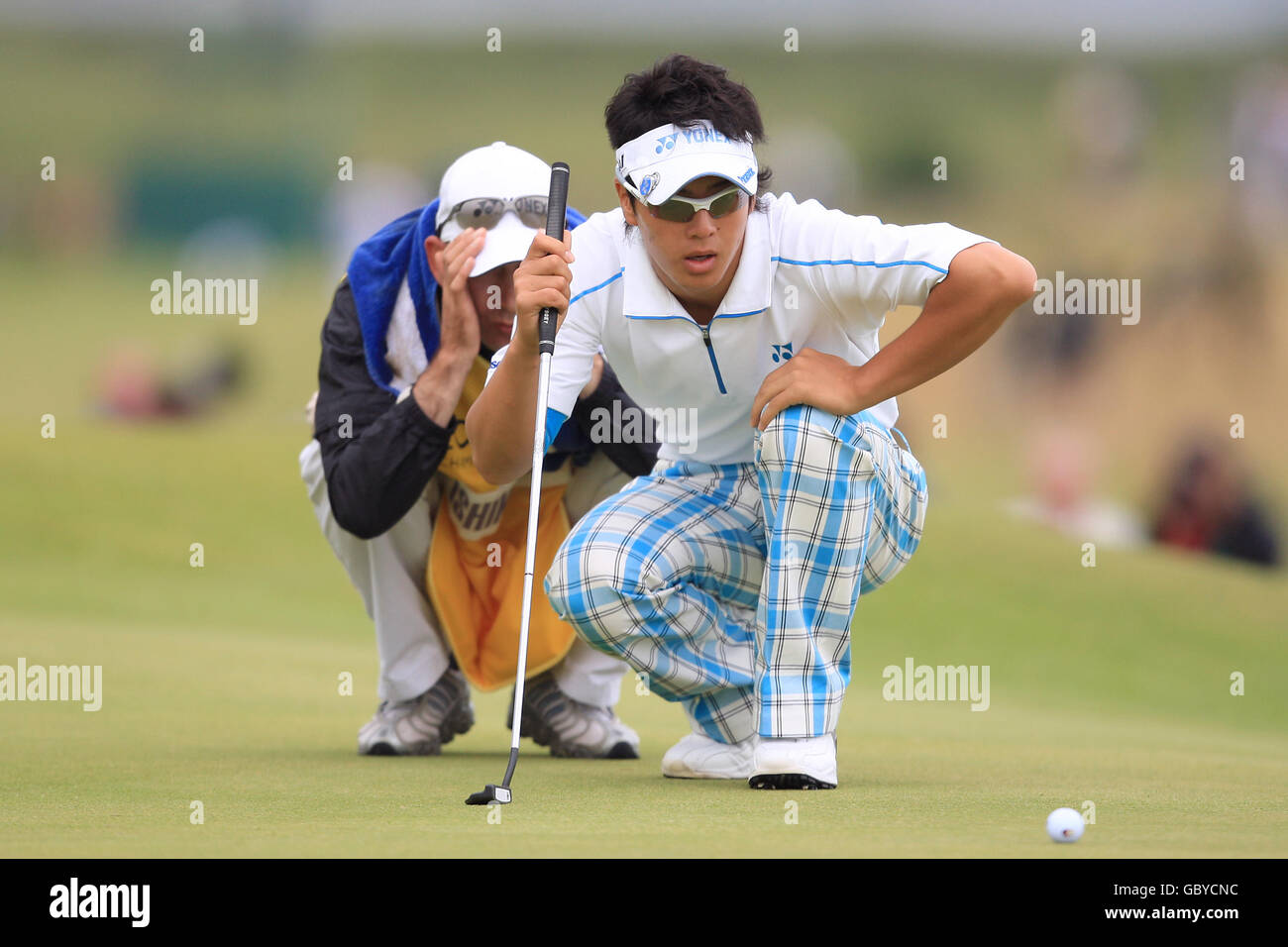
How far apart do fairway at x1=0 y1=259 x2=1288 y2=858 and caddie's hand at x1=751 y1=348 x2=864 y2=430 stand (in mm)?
779

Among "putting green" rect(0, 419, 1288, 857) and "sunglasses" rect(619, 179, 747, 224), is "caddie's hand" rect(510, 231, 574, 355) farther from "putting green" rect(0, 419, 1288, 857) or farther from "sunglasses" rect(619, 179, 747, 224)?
"putting green" rect(0, 419, 1288, 857)

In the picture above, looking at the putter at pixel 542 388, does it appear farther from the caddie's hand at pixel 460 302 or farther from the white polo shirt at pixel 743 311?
the caddie's hand at pixel 460 302

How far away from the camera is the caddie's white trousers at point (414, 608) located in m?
4.61

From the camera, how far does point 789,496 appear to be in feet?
11.7

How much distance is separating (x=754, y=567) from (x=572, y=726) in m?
0.84

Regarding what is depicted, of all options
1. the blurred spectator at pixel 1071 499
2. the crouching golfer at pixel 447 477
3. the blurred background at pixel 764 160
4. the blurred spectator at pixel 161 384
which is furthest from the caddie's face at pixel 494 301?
the blurred spectator at pixel 161 384

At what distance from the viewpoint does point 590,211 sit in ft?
82.0

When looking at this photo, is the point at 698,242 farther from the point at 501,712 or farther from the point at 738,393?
the point at 501,712

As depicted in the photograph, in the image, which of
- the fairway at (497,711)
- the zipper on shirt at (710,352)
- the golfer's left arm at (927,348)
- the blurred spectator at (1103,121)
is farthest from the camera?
the blurred spectator at (1103,121)

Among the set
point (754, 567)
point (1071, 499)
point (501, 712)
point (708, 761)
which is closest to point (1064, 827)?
point (708, 761)

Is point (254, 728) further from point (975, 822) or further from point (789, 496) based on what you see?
point (975, 822)

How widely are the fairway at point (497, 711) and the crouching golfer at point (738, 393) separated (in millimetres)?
280

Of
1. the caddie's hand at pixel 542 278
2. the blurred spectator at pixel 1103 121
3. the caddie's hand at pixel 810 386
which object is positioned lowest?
the caddie's hand at pixel 810 386

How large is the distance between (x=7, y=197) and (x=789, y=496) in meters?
25.2
